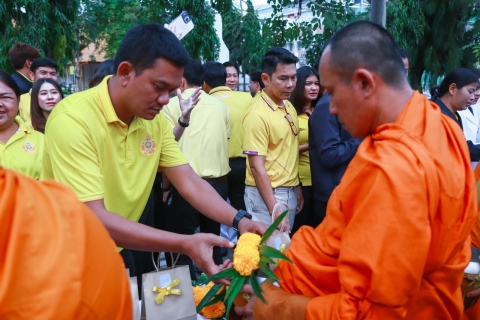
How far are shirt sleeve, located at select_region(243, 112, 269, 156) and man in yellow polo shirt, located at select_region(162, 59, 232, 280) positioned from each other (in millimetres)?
763

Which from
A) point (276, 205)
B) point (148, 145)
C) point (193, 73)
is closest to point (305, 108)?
point (193, 73)

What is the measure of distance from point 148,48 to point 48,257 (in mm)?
1615

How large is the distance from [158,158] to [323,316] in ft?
4.92

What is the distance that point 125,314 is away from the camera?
1298 millimetres

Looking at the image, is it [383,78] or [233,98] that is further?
[233,98]

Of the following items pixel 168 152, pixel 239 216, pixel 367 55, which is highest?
pixel 367 55

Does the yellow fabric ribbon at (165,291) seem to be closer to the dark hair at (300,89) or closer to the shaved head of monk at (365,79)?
the shaved head of monk at (365,79)

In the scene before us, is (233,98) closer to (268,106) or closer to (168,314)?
(268,106)

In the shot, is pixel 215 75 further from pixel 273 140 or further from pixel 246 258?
pixel 246 258

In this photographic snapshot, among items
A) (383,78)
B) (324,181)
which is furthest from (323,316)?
(324,181)

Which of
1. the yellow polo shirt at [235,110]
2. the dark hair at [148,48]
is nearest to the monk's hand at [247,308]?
the dark hair at [148,48]

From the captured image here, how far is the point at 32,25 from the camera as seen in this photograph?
10.8m

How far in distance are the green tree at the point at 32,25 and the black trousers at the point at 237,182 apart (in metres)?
7.18

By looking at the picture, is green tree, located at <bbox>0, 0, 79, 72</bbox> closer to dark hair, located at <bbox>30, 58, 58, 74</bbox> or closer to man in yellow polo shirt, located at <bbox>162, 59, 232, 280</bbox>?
dark hair, located at <bbox>30, 58, 58, 74</bbox>
